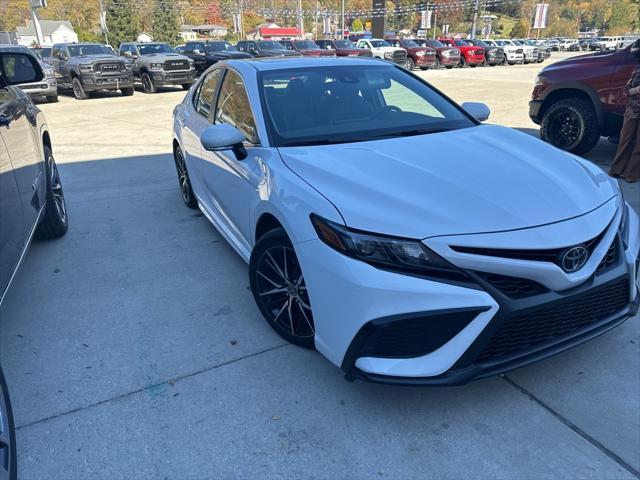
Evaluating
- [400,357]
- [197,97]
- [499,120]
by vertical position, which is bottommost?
[499,120]

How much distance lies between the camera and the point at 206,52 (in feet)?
66.4

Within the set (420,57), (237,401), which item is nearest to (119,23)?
(420,57)

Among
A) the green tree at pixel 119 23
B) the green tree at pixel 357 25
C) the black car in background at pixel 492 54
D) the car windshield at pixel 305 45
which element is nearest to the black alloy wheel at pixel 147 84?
the car windshield at pixel 305 45

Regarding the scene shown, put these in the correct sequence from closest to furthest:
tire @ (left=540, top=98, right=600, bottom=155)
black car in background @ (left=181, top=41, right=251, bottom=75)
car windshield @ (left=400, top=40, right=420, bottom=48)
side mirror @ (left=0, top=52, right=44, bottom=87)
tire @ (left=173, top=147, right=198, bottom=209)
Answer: side mirror @ (left=0, top=52, right=44, bottom=87) → tire @ (left=173, top=147, right=198, bottom=209) → tire @ (left=540, top=98, right=600, bottom=155) → black car in background @ (left=181, top=41, right=251, bottom=75) → car windshield @ (left=400, top=40, right=420, bottom=48)

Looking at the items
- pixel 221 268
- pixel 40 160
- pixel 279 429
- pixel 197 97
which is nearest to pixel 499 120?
pixel 197 97

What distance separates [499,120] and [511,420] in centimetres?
908

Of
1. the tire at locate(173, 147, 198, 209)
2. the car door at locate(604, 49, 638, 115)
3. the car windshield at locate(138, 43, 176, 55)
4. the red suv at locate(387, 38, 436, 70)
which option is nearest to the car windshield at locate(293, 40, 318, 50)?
the red suv at locate(387, 38, 436, 70)

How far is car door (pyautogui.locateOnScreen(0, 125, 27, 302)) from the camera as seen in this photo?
2.55 metres

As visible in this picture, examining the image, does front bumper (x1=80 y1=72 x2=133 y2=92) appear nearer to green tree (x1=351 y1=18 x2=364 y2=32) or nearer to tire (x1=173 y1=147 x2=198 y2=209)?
tire (x1=173 y1=147 x2=198 y2=209)

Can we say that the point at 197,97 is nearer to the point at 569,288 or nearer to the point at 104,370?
the point at 104,370

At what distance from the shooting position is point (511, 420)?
2.33 meters

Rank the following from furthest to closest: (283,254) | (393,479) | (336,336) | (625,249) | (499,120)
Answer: (499,120) < (283,254) < (625,249) < (336,336) < (393,479)

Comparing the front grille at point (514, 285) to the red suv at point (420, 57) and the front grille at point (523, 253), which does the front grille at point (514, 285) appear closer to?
the front grille at point (523, 253)

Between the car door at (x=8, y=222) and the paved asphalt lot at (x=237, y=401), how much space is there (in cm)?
60
